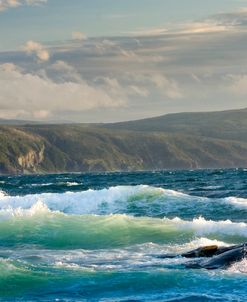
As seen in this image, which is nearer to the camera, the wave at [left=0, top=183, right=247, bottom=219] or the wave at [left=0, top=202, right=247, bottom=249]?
the wave at [left=0, top=202, right=247, bottom=249]

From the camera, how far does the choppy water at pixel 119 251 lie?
27672 mm

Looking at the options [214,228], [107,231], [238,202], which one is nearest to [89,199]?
[238,202]

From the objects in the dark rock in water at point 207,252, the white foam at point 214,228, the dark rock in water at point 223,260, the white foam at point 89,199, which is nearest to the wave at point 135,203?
the white foam at point 89,199

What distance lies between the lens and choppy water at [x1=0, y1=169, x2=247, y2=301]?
27.7m

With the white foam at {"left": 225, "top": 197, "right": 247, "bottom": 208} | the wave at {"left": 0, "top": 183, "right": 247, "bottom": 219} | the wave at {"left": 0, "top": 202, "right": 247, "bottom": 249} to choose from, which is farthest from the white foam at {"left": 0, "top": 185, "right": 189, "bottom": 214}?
the wave at {"left": 0, "top": 202, "right": 247, "bottom": 249}

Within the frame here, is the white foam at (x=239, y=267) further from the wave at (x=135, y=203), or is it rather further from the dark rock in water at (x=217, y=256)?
the wave at (x=135, y=203)

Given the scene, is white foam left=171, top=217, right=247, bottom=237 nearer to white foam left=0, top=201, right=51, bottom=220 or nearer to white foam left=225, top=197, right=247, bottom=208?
white foam left=0, top=201, right=51, bottom=220

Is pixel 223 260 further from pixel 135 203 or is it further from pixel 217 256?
pixel 135 203

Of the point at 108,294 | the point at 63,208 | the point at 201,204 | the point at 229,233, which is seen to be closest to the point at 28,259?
the point at 108,294

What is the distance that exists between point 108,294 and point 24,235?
21410 millimetres

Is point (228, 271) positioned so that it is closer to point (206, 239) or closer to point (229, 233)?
point (206, 239)

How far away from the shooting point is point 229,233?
45.2m

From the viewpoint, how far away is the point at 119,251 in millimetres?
39344

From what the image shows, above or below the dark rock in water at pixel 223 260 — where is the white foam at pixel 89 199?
above
